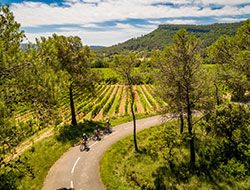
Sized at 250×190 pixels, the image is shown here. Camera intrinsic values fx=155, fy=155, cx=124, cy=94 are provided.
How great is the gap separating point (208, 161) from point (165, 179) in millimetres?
5475

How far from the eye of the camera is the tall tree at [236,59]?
1444 centimetres

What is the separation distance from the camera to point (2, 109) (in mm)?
6016

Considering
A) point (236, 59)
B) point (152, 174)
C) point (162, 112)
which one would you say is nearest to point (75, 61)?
point (162, 112)

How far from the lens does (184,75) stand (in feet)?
44.0

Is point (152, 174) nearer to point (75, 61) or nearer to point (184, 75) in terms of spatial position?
point (184, 75)

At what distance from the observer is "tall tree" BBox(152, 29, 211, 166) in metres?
13.1

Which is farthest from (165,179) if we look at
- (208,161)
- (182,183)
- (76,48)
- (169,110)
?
(76,48)

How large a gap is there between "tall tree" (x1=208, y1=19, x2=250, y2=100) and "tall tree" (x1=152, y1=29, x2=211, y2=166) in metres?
3.71

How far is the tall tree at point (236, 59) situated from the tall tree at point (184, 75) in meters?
3.71

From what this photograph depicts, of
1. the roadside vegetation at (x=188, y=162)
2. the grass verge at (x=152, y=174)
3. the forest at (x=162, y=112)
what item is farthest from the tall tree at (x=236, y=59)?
the grass verge at (x=152, y=174)

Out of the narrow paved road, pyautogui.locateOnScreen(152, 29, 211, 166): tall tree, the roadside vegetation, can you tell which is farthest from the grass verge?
pyautogui.locateOnScreen(152, 29, 211, 166): tall tree

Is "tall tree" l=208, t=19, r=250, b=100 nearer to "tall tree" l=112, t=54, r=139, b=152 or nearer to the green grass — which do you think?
"tall tree" l=112, t=54, r=139, b=152

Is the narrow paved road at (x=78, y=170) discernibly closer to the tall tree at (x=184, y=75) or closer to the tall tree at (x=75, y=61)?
the tall tree at (x=75, y=61)

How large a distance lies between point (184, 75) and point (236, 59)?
8.27 m
